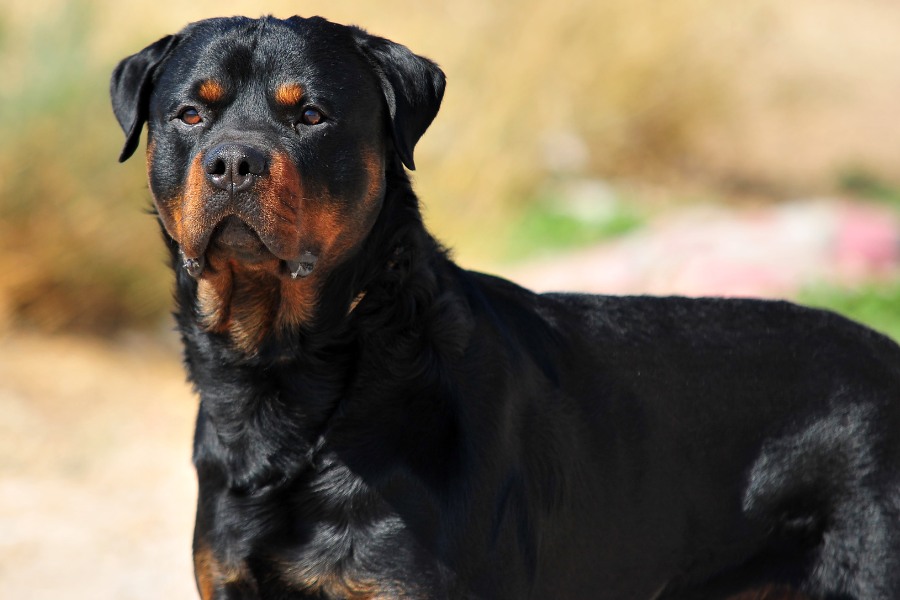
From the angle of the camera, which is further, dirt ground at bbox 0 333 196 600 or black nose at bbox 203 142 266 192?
dirt ground at bbox 0 333 196 600

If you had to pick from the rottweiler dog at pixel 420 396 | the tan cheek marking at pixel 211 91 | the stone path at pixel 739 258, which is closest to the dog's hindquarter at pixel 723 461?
the rottweiler dog at pixel 420 396

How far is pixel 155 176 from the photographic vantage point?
3.23 m

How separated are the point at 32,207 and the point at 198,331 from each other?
4.97m

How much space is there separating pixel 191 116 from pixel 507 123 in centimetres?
813

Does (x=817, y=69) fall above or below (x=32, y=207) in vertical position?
above

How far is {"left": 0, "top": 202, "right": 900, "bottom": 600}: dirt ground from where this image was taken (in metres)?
5.55

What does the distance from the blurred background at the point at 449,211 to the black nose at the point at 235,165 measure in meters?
2.95

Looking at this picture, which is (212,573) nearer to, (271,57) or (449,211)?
(271,57)

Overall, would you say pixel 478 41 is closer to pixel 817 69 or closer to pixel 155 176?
pixel 155 176

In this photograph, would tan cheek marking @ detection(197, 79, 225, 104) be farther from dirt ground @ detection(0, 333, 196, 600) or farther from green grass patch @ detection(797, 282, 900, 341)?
green grass patch @ detection(797, 282, 900, 341)

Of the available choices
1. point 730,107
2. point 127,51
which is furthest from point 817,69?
point 127,51

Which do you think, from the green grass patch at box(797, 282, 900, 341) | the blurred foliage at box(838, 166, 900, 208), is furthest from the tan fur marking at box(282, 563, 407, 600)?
the blurred foliage at box(838, 166, 900, 208)

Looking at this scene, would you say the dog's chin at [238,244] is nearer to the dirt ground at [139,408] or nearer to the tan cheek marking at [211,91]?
the tan cheek marking at [211,91]

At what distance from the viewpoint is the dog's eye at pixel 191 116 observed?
316 cm
